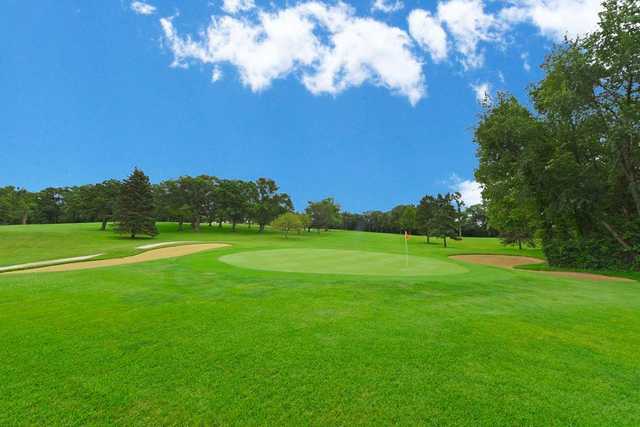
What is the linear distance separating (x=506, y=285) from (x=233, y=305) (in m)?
→ 8.71

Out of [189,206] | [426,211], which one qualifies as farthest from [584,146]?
[189,206]

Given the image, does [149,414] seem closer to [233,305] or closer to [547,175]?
[233,305]

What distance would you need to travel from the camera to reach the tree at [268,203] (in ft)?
191

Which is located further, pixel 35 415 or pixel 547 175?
pixel 547 175

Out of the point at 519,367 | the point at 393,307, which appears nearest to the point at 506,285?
the point at 393,307

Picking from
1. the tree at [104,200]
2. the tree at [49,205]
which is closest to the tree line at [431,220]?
the tree at [104,200]

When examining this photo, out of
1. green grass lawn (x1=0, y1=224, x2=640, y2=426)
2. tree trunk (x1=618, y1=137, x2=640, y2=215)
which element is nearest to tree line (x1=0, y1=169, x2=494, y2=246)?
tree trunk (x1=618, y1=137, x2=640, y2=215)

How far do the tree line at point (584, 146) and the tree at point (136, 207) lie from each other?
4042cm

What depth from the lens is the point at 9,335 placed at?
436 cm

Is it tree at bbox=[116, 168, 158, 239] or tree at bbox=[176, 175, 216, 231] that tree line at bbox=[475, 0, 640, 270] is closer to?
tree at bbox=[116, 168, 158, 239]

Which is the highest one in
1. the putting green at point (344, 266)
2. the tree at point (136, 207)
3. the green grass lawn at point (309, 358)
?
the tree at point (136, 207)

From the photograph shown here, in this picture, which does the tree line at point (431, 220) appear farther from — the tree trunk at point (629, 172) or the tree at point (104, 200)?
the tree at point (104, 200)

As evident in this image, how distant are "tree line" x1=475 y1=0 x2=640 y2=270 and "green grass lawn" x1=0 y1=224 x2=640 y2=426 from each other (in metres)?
13.2

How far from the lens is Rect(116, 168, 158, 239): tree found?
1486 inches
